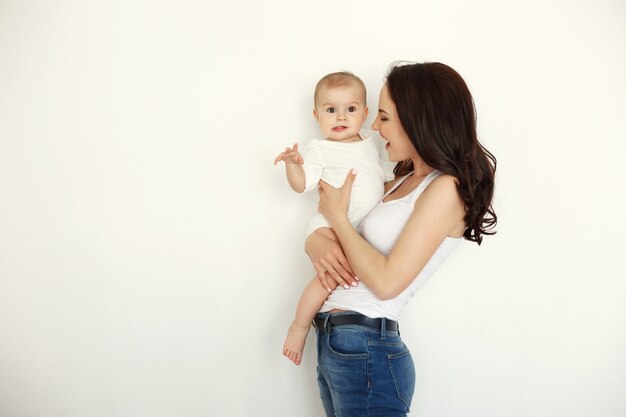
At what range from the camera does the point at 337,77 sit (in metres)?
2.02

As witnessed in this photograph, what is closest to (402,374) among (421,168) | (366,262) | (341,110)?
(366,262)

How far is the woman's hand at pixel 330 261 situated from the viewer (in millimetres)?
1820

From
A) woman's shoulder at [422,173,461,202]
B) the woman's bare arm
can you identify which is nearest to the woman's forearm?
the woman's bare arm

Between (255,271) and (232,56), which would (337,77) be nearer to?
(232,56)

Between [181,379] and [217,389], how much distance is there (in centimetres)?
16

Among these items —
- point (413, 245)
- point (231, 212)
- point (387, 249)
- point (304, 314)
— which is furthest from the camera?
point (231, 212)

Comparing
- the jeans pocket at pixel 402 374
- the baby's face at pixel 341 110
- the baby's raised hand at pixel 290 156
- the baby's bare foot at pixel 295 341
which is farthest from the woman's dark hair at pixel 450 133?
the baby's bare foot at pixel 295 341

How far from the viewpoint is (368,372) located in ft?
5.56

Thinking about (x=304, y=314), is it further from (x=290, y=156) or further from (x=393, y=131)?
(x=393, y=131)

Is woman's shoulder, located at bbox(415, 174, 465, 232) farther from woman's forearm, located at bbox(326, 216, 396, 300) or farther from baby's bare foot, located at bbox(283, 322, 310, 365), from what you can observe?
baby's bare foot, located at bbox(283, 322, 310, 365)

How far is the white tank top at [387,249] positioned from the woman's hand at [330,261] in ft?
0.12

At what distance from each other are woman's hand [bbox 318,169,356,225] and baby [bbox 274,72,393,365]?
0.11ft

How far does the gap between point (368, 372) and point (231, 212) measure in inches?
36.6

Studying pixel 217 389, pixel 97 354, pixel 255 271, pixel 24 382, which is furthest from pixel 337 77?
pixel 24 382
